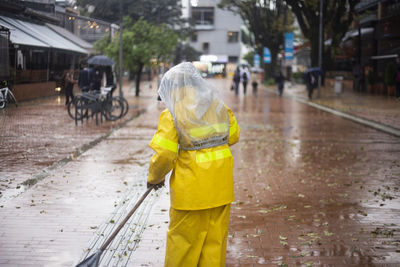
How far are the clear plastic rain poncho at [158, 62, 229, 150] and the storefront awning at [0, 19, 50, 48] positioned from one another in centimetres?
430

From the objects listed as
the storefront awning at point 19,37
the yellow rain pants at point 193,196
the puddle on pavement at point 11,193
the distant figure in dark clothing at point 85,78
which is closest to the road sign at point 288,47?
the distant figure in dark clothing at point 85,78

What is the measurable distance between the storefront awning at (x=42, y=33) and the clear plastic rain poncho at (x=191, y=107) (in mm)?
4353

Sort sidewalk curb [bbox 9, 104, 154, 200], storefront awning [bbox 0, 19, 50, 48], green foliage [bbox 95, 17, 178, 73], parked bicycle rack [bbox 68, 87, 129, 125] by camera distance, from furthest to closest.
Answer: green foliage [bbox 95, 17, 178, 73], parked bicycle rack [bbox 68, 87, 129, 125], sidewalk curb [bbox 9, 104, 154, 200], storefront awning [bbox 0, 19, 50, 48]

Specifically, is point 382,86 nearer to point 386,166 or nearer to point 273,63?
point 273,63

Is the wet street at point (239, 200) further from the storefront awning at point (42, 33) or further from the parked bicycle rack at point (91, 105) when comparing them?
the parked bicycle rack at point (91, 105)

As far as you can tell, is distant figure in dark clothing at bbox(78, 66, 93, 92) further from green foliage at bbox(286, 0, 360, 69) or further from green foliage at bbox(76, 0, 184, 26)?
green foliage at bbox(286, 0, 360, 69)

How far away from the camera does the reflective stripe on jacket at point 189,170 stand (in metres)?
3.87

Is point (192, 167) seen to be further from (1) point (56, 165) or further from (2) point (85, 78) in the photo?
(2) point (85, 78)

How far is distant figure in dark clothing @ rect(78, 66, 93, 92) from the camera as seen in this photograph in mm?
15965

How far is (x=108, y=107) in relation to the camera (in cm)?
1794

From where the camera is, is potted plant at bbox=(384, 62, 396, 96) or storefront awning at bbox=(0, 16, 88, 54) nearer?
storefront awning at bbox=(0, 16, 88, 54)

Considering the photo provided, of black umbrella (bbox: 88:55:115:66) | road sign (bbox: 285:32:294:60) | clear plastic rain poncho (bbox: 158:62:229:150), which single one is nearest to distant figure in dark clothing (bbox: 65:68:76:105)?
black umbrella (bbox: 88:55:115:66)

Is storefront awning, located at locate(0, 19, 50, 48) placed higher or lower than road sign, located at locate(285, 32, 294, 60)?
lower

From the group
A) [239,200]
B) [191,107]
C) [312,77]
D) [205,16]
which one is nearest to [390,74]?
[312,77]
